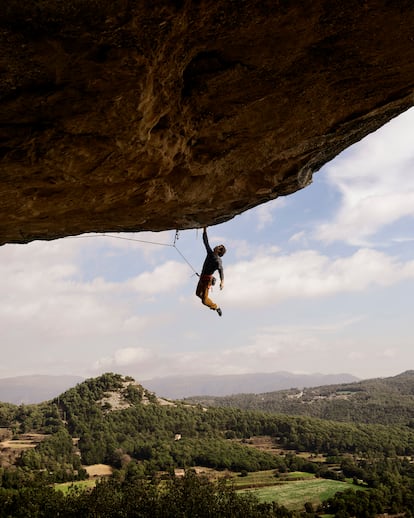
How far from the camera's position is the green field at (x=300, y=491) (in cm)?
6575

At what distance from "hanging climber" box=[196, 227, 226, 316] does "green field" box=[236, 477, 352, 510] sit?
2473 inches

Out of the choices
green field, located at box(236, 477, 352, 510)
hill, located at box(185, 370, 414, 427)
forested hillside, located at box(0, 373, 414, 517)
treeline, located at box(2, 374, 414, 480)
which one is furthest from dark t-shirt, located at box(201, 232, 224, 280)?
hill, located at box(185, 370, 414, 427)

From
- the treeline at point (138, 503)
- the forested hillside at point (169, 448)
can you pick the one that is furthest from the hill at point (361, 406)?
the treeline at point (138, 503)

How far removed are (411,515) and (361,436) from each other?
49.5 meters

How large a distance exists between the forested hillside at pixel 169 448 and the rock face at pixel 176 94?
118 ft

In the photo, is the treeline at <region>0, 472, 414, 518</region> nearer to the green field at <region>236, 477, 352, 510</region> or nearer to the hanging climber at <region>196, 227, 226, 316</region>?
the green field at <region>236, 477, 352, 510</region>

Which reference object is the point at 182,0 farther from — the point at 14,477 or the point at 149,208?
the point at 14,477

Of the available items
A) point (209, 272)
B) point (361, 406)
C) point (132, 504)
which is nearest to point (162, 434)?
point (132, 504)

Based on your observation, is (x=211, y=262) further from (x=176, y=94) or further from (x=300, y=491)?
(x=300, y=491)

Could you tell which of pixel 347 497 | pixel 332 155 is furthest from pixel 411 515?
pixel 332 155

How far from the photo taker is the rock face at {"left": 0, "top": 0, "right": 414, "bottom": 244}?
4.00 m

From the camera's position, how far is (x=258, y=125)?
647 cm

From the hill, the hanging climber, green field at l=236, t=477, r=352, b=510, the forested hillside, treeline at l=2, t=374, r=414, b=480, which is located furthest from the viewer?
the hill

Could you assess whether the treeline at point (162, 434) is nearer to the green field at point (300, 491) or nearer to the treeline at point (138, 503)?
the green field at point (300, 491)
